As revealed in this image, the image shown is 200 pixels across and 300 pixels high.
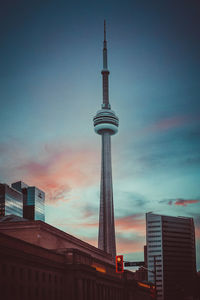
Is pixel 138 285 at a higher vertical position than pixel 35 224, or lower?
lower

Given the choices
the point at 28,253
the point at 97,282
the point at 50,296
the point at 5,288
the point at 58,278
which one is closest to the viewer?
the point at 5,288

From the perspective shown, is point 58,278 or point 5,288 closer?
point 5,288

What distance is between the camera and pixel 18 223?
278ft

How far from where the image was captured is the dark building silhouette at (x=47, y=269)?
55750 mm

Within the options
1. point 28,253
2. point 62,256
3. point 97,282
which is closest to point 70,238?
point 97,282

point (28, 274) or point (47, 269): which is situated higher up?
point (47, 269)

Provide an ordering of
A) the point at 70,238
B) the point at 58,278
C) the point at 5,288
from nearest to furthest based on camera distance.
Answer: the point at 5,288 → the point at 58,278 → the point at 70,238

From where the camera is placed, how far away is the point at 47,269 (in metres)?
66.9

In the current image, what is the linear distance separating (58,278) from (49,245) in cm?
1648

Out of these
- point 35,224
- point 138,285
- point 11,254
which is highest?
point 35,224

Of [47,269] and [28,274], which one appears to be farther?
[47,269]

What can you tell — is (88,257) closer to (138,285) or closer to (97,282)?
(97,282)

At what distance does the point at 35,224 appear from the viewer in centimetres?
8444

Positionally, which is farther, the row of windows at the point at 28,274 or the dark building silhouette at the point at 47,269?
the dark building silhouette at the point at 47,269
